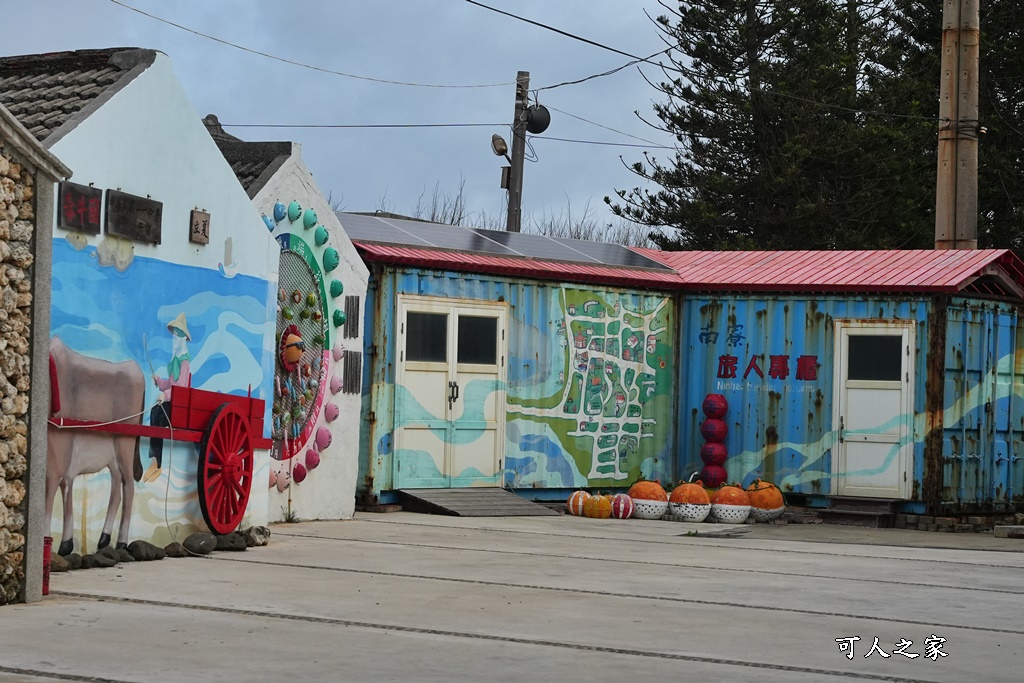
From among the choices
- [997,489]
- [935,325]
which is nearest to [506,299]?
[935,325]

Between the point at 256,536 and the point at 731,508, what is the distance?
6.60 metres

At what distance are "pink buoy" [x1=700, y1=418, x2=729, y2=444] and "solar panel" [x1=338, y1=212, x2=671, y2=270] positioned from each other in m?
2.28

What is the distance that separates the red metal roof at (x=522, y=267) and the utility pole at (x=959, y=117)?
527 cm

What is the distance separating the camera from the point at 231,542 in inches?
485

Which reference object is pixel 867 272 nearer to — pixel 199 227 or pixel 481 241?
pixel 481 241

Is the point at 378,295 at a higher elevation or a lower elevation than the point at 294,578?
higher

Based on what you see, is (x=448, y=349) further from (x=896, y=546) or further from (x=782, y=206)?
(x=782, y=206)

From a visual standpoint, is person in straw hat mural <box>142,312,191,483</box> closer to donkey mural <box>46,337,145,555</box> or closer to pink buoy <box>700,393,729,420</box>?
donkey mural <box>46,337,145,555</box>

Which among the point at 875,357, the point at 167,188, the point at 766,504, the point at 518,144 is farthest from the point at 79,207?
the point at 518,144

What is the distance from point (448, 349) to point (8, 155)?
879 cm

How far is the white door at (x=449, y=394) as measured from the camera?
16.9 meters

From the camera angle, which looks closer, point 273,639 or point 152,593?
point 273,639

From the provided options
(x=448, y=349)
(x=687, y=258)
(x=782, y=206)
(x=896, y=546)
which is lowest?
(x=896, y=546)

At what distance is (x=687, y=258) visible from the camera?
20.6m
